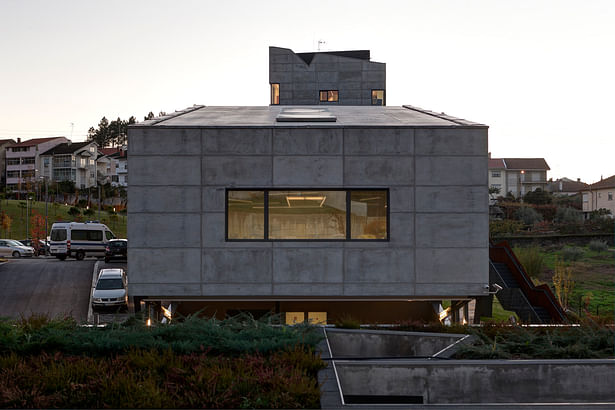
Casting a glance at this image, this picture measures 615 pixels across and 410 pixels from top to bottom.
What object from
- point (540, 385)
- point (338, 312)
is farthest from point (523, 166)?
point (540, 385)

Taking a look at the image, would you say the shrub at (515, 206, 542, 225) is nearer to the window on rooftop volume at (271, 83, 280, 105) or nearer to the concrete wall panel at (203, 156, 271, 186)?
the window on rooftop volume at (271, 83, 280, 105)

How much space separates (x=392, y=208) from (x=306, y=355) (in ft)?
25.4

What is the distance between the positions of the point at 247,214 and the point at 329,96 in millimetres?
27688

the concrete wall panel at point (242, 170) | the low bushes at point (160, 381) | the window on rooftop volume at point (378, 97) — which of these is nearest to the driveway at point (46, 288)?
the concrete wall panel at point (242, 170)

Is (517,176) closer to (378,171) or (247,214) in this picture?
(378,171)

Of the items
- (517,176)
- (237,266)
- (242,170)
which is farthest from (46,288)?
(517,176)

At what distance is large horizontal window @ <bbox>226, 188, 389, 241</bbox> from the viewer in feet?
52.7

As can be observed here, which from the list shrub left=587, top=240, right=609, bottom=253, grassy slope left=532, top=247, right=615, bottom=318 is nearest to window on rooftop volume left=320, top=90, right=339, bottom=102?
grassy slope left=532, top=247, right=615, bottom=318

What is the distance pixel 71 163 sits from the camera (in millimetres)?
116438

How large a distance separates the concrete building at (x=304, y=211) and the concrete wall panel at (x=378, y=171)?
3 centimetres

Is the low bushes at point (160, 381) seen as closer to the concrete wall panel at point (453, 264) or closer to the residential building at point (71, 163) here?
the concrete wall panel at point (453, 264)

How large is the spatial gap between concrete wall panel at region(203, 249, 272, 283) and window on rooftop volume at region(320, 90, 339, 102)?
27861mm

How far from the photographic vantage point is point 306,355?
29.6 feet

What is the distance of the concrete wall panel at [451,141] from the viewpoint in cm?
1599
